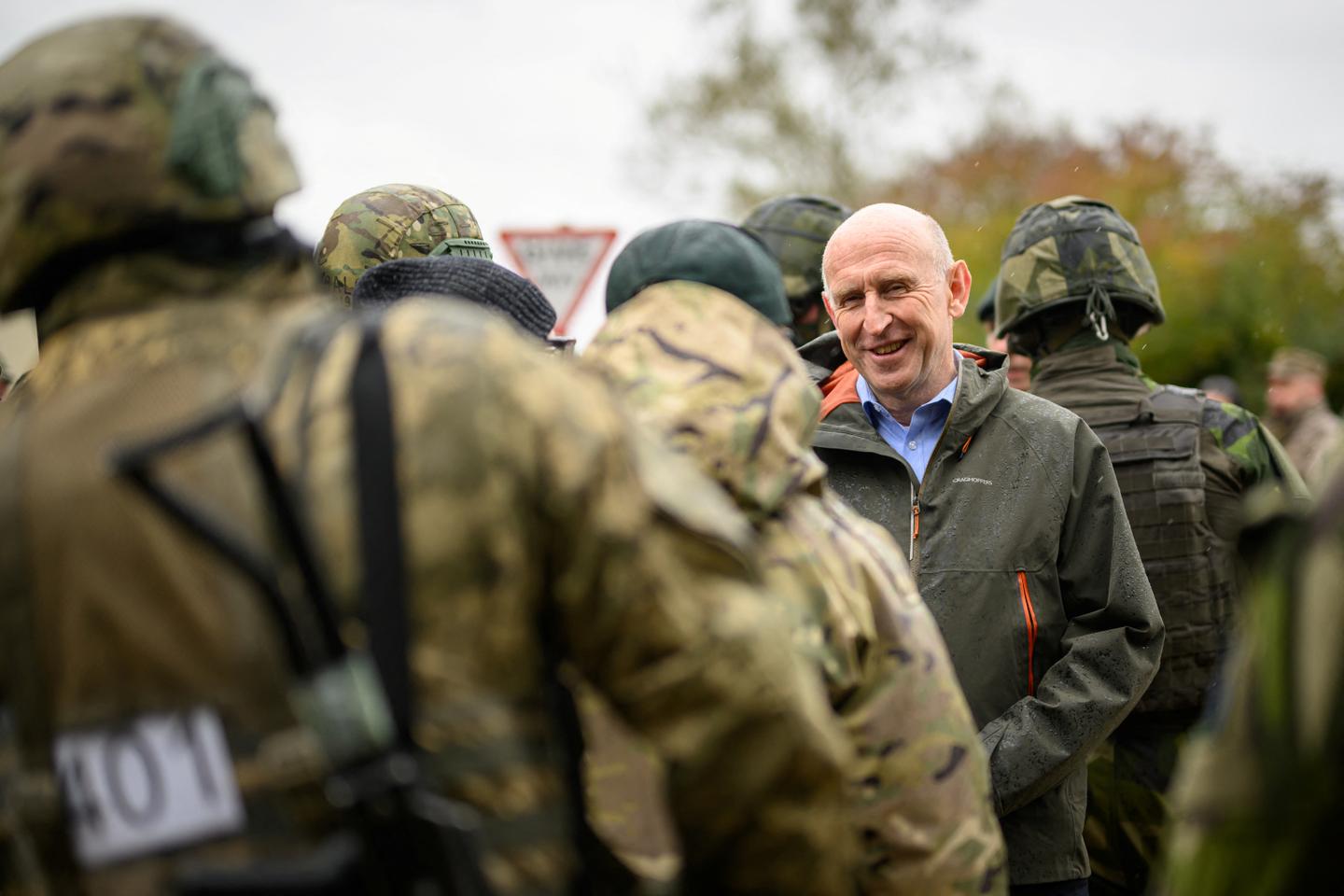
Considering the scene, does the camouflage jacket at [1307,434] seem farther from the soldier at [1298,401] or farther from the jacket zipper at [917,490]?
the jacket zipper at [917,490]

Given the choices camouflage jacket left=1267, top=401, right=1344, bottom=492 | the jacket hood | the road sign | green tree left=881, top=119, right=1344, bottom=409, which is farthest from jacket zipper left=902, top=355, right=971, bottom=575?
green tree left=881, top=119, right=1344, bottom=409

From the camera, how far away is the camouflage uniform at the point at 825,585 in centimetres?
221

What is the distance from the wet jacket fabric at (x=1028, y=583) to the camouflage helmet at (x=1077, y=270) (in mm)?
925

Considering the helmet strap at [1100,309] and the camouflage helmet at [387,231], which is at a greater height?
the camouflage helmet at [387,231]

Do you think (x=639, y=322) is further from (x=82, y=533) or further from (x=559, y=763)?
(x=82, y=533)

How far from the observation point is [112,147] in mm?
1754

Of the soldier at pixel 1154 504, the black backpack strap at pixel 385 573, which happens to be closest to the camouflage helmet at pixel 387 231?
the soldier at pixel 1154 504

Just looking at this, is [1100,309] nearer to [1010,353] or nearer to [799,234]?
[1010,353]

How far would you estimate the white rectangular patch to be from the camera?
5.21ft

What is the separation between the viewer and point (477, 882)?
1.60m

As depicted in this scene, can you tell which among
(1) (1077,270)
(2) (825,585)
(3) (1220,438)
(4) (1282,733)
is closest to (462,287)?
(2) (825,585)

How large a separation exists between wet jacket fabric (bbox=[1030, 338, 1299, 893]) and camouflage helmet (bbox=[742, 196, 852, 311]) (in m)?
1.28

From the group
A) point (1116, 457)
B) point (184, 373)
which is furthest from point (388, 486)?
point (1116, 457)

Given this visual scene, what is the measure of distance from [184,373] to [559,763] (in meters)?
0.68
